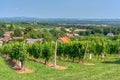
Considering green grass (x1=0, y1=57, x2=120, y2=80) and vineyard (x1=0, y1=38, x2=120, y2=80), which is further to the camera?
vineyard (x1=0, y1=38, x2=120, y2=80)

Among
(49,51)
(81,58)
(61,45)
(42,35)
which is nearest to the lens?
(49,51)

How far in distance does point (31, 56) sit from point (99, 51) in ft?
42.9

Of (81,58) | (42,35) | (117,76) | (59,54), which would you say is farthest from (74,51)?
(42,35)

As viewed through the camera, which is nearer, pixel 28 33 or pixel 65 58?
pixel 65 58

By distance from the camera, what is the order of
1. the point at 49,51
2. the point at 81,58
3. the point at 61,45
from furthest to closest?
the point at 61,45
the point at 81,58
the point at 49,51

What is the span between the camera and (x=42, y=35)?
11088 centimetres

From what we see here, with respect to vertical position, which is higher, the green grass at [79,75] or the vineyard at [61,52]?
the green grass at [79,75]

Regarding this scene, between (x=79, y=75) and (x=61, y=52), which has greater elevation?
(x=79, y=75)

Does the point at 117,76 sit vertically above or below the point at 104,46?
above

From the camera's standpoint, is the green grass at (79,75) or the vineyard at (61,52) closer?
the green grass at (79,75)

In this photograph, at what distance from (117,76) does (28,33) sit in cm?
9618

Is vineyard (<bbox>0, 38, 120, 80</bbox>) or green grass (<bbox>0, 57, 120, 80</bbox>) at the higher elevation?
green grass (<bbox>0, 57, 120, 80</bbox>)

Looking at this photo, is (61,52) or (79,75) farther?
(61,52)

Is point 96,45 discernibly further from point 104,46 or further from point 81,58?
point 81,58
